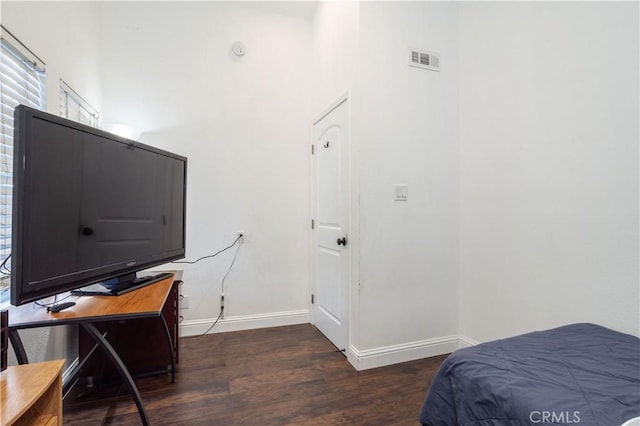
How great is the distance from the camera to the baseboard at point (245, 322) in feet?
9.02

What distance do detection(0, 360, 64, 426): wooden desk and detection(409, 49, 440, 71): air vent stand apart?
8.90ft

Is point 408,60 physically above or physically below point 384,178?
above

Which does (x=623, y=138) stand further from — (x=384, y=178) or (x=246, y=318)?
(x=246, y=318)

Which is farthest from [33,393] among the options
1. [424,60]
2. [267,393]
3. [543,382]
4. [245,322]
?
[424,60]

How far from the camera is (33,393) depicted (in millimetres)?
835

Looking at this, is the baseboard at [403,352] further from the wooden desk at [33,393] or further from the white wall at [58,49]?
the white wall at [58,49]

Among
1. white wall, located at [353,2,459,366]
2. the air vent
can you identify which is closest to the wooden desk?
white wall, located at [353,2,459,366]

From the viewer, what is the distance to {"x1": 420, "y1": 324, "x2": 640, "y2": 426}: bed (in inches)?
33.5

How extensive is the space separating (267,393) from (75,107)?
2536mm

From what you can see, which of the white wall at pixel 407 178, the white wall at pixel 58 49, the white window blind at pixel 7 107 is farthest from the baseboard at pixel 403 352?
the white window blind at pixel 7 107

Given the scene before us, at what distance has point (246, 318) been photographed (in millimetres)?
2908

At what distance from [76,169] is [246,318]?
2.07 meters

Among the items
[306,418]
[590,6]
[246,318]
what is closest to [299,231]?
[246,318]

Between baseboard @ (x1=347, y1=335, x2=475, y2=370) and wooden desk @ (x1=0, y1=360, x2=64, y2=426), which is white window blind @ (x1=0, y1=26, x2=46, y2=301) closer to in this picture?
wooden desk @ (x1=0, y1=360, x2=64, y2=426)
